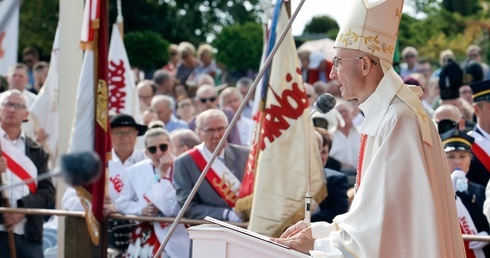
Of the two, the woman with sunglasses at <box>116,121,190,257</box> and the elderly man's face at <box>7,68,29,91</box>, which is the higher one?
the elderly man's face at <box>7,68,29,91</box>

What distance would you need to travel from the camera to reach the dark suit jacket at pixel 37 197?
29.6 ft

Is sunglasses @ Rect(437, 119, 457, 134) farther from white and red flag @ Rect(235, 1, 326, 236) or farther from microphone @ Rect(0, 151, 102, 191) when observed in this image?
microphone @ Rect(0, 151, 102, 191)

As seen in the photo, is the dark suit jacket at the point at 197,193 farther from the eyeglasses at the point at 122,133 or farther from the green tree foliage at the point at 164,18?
the green tree foliage at the point at 164,18

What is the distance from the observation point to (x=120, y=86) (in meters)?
12.3

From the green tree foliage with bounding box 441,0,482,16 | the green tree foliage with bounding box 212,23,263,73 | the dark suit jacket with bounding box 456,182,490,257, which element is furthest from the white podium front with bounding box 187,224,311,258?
the green tree foliage with bounding box 441,0,482,16

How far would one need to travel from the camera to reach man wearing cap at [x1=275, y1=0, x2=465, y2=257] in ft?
16.8

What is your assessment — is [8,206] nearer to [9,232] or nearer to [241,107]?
[9,232]

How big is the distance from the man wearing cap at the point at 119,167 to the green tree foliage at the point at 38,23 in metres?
16.7

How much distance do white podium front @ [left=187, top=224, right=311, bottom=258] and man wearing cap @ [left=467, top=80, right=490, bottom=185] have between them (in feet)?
13.8

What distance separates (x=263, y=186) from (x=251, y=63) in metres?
12.5

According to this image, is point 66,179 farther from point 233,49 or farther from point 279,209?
point 233,49

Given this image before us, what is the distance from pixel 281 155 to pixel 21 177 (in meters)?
2.24

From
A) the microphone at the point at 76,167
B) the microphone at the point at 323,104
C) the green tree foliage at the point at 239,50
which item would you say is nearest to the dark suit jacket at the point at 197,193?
the microphone at the point at 323,104

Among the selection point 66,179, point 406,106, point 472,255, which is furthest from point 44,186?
point 66,179
